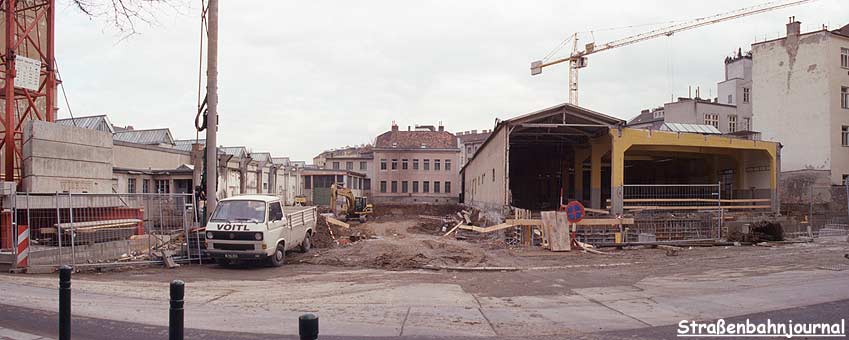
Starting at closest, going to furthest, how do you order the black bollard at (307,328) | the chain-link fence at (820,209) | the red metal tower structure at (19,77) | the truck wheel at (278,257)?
the black bollard at (307,328) → the truck wheel at (278,257) → the red metal tower structure at (19,77) → the chain-link fence at (820,209)

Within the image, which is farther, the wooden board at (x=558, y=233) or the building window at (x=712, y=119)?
the building window at (x=712, y=119)

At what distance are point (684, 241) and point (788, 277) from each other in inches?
344

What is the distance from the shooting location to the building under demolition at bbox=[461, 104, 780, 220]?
26812 millimetres

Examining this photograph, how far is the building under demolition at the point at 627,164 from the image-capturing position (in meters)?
26.8

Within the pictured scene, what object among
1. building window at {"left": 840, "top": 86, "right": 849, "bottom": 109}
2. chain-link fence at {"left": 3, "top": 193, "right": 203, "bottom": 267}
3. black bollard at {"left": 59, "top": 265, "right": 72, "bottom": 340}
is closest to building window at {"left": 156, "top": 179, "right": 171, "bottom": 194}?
chain-link fence at {"left": 3, "top": 193, "right": 203, "bottom": 267}

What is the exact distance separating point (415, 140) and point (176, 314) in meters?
78.8

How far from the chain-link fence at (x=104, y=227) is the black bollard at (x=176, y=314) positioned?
1181 cm

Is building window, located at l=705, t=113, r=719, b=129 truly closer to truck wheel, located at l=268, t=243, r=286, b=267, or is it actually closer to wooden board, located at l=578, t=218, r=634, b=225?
wooden board, located at l=578, t=218, r=634, b=225

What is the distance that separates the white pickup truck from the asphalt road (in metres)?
6.52

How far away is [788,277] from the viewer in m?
12.6

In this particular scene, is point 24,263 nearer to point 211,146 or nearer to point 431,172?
point 211,146

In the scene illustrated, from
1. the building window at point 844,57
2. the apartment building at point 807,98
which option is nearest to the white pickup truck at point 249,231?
the apartment building at point 807,98

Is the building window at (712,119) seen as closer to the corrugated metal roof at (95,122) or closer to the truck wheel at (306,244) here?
the truck wheel at (306,244)

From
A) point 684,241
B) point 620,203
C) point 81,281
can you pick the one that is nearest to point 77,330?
point 81,281
